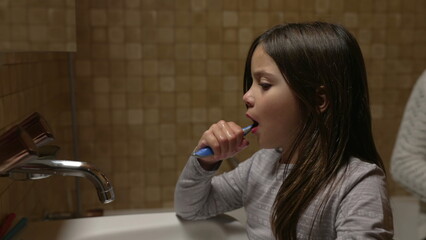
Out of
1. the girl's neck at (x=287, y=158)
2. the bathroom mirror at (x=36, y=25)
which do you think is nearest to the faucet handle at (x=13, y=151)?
the bathroom mirror at (x=36, y=25)

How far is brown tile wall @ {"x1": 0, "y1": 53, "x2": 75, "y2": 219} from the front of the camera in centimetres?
79

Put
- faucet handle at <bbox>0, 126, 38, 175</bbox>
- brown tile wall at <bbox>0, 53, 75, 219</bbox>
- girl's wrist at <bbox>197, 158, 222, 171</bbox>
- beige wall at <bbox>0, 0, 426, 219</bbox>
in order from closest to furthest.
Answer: faucet handle at <bbox>0, 126, 38, 175</bbox>, brown tile wall at <bbox>0, 53, 75, 219</bbox>, girl's wrist at <bbox>197, 158, 222, 171</bbox>, beige wall at <bbox>0, 0, 426, 219</bbox>

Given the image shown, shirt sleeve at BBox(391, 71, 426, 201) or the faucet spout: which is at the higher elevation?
the faucet spout

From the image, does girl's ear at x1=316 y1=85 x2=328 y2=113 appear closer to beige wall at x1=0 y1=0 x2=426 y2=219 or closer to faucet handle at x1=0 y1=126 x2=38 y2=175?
faucet handle at x1=0 y1=126 x2=38 y2=175

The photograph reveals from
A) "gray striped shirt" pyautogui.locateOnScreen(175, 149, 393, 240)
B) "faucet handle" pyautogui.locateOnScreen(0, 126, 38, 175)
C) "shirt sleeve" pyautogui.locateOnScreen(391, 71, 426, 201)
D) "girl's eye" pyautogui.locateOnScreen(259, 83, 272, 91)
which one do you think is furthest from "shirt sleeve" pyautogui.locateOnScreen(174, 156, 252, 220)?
"shirt sleeve" pyautogui.locateOnScreen(391, 71, 426, 201)

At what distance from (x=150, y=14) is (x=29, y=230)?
2.60 ft

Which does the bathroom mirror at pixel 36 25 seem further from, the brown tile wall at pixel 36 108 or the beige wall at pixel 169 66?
the beige wall at pixel 169 66

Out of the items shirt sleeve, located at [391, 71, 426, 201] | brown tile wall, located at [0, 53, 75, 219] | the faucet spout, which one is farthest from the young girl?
shirt sleeve, located at [391, 71, 426, 201]

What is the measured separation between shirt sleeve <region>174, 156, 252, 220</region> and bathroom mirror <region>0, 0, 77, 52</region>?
31 cm

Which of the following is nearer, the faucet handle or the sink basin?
the faucet handle

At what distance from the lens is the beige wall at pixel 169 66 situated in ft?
4.74

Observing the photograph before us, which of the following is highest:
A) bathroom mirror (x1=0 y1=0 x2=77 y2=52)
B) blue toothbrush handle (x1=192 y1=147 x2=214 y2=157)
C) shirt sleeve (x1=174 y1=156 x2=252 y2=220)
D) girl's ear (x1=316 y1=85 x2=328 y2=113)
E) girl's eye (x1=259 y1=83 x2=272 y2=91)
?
bathroom mirror (x1=0 y1=0 x2=77 y2=52)

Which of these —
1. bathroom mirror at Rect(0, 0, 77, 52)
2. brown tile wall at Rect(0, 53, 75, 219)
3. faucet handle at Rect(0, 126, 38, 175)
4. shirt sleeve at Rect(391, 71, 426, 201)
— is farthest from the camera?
shirt sleeve at Rect(391, 71, 426, 201)

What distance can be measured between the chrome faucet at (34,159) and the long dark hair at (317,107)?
0.92ft
